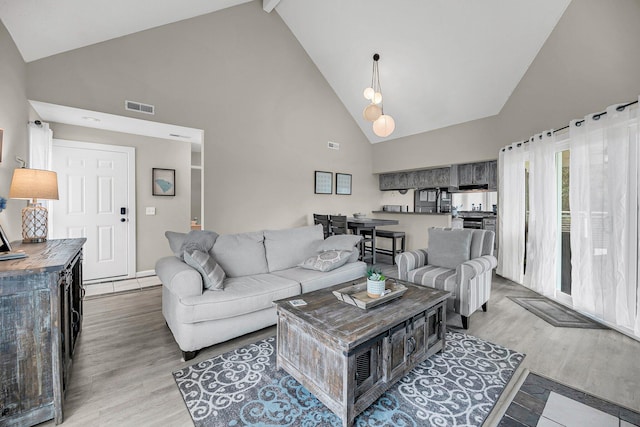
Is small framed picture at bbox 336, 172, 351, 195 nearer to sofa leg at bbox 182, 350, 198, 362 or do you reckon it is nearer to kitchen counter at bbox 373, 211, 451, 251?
kitchen counter at bbox 373, 211, 451, 251

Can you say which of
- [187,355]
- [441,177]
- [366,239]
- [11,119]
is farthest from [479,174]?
[11,119]

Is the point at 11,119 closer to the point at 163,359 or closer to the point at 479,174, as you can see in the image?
the point at 163,359

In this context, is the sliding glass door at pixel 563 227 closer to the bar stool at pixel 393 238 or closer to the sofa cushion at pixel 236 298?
the bar stool at pixel 393 238

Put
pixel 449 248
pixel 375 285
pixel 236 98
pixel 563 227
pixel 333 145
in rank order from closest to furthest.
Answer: pixel 375 285, pixel 449 248, pixel 563 227, pixel 236 98, pixel 333 145

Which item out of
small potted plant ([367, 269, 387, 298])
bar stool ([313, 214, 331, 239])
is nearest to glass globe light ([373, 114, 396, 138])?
bar stool ([313, 214, 331, 239])

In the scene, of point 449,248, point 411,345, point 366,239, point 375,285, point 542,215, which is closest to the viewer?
point 411,345

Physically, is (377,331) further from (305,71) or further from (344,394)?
(305,71)

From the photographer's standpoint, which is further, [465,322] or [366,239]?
[366,239]

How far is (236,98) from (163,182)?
6.11ft

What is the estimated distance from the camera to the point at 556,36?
334 cm

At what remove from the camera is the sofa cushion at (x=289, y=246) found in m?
3.17

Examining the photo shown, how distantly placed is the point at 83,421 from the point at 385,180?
6.43 m

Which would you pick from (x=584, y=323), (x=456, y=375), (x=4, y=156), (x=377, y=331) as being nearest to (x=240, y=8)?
(x=4, y=156)

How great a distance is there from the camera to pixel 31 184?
2.07m
